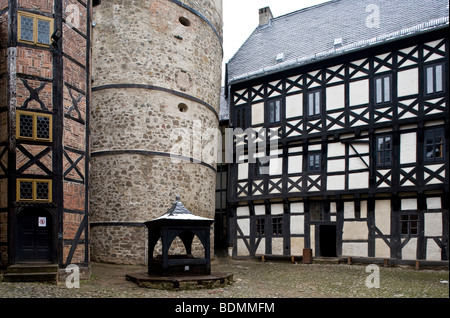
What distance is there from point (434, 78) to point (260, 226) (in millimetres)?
9106

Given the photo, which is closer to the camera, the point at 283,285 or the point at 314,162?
the point at 283,285

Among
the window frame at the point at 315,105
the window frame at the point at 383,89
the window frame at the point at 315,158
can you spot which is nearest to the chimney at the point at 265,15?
the window frame at the point at 315,105

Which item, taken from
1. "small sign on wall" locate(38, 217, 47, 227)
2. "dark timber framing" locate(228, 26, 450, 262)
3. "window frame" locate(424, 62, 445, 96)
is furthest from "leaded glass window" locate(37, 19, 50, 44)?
"window frame" locate(424, 62, 445, 96)

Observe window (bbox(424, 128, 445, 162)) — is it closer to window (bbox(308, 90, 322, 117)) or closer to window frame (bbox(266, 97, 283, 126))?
window (bbox(308, 90, 322, 117))

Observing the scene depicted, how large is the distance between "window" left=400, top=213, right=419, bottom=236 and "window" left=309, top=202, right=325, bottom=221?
323 centimetres

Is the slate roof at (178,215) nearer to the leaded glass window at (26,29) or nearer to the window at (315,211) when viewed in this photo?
the leaded glass window at (26,29)

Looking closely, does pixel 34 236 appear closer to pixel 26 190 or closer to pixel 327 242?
pixel 26 190

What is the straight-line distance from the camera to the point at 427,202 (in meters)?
16.3

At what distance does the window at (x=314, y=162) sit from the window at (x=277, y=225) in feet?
8.21

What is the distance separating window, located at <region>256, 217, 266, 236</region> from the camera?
20.2 meters

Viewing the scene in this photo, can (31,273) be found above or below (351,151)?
below

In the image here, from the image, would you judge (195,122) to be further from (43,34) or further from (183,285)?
(183,285)

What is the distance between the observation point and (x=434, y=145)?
16266 mm

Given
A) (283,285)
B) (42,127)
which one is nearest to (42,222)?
(42,127)
